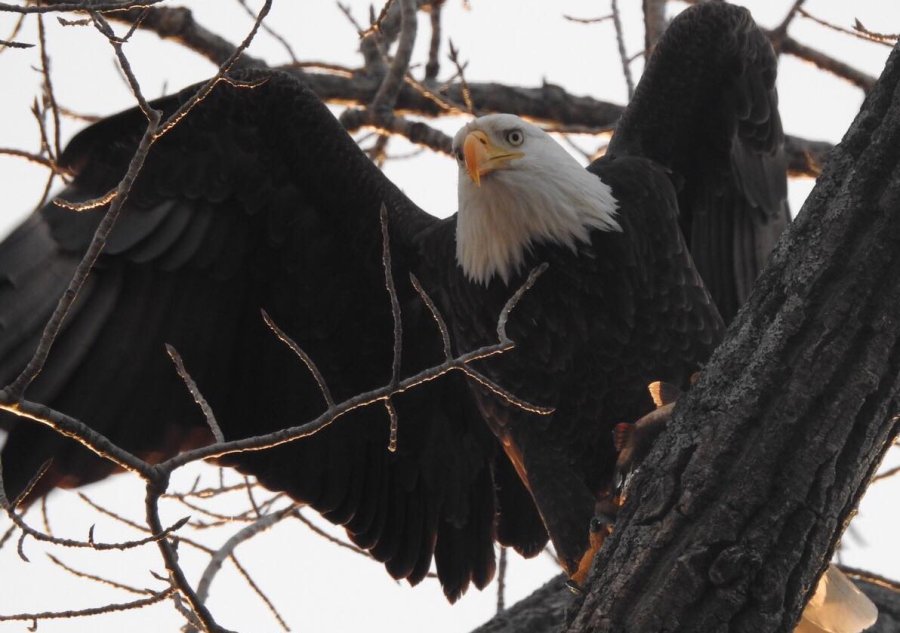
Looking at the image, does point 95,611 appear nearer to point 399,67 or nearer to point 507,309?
point 507,309

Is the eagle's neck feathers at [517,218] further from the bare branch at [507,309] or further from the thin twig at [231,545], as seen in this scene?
the thin twig at [231,545]

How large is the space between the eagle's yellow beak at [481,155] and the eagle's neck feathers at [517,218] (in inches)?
1.7

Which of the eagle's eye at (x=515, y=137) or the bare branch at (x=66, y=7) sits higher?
the bare branch at (x=66, y=7)

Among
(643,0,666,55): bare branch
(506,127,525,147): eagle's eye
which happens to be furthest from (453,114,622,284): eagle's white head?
(643,0,666,55): bare branch

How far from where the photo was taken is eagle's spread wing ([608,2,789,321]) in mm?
4430

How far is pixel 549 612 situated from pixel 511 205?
1299 millimetres

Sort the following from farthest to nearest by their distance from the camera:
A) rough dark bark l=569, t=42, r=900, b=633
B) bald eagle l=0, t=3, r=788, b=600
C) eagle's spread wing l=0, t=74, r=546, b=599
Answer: eagle's spread wing l=0, t=74, r=546, b=599 → bald eagle l=0, t=3, r=788, b=600 → rough dark bark l=569, t=42, r=900, b=633

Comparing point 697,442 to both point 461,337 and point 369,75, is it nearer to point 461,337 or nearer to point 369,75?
point 461,337

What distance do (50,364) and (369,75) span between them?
2006mm

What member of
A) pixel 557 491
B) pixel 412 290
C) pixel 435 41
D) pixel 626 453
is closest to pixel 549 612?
pixel 557 491

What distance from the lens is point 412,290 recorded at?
4391mm

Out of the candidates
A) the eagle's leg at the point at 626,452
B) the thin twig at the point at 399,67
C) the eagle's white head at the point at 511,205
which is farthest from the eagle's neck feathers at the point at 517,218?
the thin twig at the point at 399,67

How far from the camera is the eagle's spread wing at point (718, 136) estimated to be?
14.5 ft

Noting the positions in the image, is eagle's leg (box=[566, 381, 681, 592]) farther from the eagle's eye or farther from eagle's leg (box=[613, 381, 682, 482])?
the eagle's eye
